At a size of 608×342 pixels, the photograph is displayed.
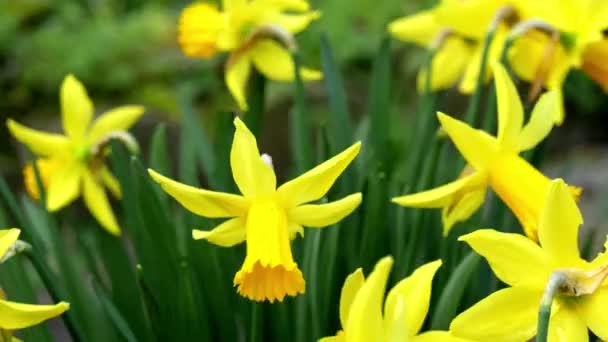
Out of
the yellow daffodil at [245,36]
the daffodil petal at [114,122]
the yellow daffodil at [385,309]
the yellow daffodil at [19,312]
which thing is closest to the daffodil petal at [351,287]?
the yellow daffodil at [385,309]

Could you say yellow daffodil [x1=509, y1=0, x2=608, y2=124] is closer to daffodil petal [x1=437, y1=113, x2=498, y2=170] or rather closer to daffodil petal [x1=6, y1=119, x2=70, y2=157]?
daffodil petal [x1=437, y1=113, x2=498, y2=170]

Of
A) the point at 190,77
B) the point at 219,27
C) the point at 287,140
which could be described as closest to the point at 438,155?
the point at 219,27

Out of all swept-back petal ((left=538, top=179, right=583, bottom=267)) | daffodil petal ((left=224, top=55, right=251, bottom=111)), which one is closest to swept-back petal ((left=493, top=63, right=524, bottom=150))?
swept-back petal ((left=538, top=179, right=583, bottom=267))

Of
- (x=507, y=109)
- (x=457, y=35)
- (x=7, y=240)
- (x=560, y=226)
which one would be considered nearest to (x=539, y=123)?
(x=507, y=109)

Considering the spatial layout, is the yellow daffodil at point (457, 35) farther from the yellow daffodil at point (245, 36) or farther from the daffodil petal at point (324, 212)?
the daffodil petal at point (324, 212)

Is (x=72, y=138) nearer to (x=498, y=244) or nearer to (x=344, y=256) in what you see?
(x=344, y=256)
